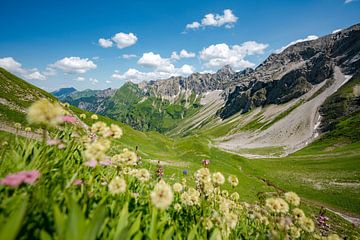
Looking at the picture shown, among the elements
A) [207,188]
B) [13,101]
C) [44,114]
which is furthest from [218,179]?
[13,101]

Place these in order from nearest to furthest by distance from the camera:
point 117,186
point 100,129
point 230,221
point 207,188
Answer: point 117,186, point 100,129, point 230,221, point 207,188

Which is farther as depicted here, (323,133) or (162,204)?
(323,133)

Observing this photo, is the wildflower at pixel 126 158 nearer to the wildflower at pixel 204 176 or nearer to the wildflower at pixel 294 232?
the wildflower at pixel 204 176

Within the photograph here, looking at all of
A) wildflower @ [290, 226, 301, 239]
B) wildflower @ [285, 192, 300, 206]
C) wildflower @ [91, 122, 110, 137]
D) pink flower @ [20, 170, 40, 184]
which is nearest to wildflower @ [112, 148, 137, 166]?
wildflower @ [91, 122, 110, 137]

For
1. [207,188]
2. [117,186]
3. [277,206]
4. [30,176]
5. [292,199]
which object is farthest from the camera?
[207,188]

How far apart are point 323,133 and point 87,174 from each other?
514ft

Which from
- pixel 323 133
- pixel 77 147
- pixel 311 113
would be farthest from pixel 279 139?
pixel 77 147

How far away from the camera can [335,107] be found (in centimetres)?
15725

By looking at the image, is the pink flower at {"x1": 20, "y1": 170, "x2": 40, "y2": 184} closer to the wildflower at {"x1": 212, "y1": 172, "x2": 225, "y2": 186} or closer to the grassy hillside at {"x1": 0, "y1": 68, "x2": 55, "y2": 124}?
the wildflower at {"x1": 212, "y1": 172, "x2": 225, "y2": 186}

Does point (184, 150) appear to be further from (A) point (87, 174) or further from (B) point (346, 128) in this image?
(B) point (346, 128)

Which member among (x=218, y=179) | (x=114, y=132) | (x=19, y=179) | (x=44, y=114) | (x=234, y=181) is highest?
(x=44, y=114)

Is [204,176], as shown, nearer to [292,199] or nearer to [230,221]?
[230,221]

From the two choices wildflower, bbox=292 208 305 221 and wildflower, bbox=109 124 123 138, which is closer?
wildflower, bbox=109 124 123 138

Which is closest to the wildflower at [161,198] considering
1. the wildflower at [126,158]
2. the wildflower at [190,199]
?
the wildflower at [126,158]
